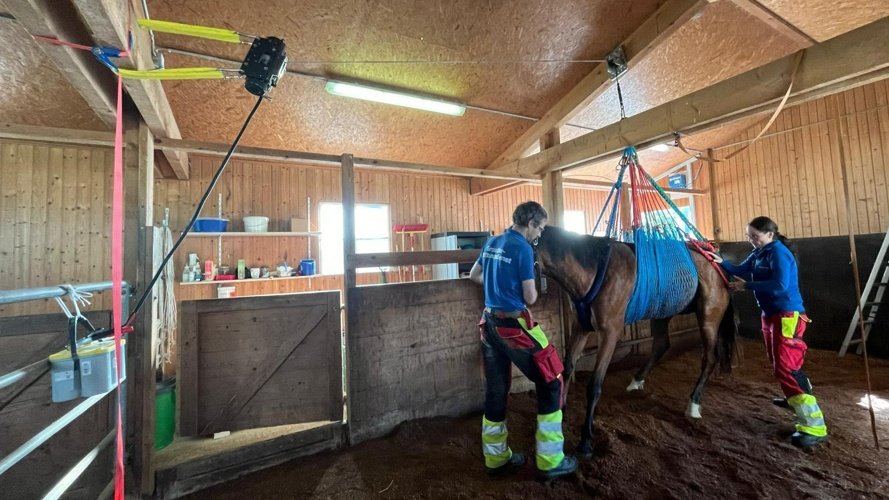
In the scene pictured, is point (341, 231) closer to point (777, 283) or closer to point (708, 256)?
point (708, 256)

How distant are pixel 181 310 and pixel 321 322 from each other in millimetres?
814

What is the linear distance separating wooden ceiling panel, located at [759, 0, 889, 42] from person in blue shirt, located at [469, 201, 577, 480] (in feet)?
10.9

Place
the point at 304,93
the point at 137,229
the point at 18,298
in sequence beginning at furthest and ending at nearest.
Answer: the point at 304,93, the point at 137,229, the point at 18,298

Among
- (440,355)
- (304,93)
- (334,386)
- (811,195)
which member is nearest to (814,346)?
(811,195)

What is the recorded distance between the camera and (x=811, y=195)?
477cm

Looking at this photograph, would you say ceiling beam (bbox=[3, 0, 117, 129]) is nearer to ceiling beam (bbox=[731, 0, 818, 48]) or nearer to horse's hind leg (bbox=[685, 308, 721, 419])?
horse's hind leg (bbox=[685, 308, 721, 419])

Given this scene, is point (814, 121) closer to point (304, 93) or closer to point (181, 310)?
point (304, 93)

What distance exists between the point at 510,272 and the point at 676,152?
5.56 m

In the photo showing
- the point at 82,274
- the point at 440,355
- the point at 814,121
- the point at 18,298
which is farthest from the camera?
the point at 814,121

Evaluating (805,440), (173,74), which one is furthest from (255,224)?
(805,440)

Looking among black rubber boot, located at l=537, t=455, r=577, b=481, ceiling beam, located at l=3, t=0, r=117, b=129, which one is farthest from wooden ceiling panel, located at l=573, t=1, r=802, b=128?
ceiling beam, located at l=3, t=0, r=117, b=129

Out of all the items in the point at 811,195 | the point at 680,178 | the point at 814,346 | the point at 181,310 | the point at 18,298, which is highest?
the point at 680,178

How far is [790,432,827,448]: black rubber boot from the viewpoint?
1.99 m

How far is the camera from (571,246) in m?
2.14
